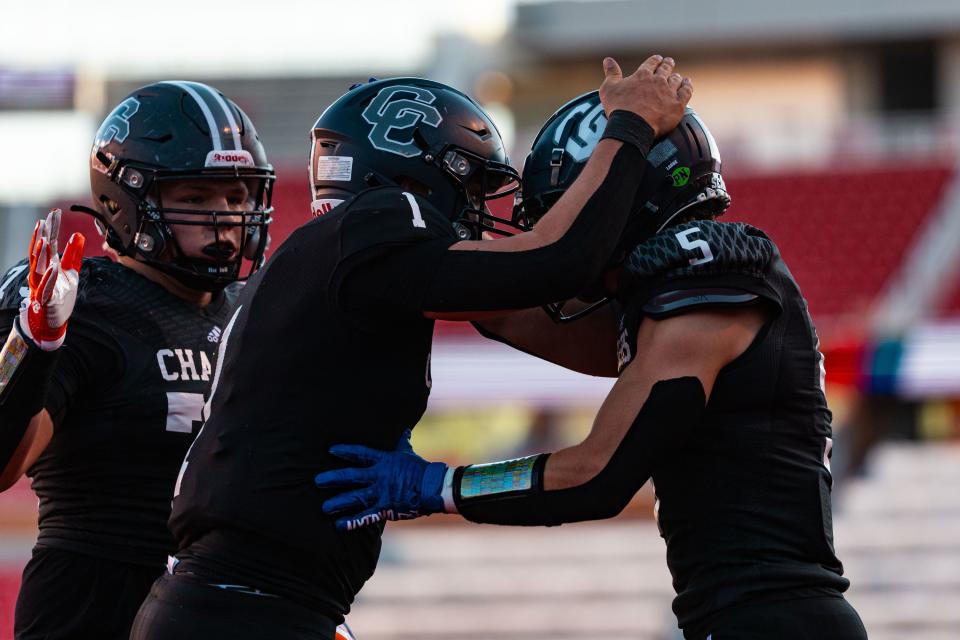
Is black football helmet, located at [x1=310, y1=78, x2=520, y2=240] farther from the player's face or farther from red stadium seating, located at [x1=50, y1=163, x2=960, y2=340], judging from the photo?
red stadium seating, located at [x1=50, y1=163, x2=960, y2=340]

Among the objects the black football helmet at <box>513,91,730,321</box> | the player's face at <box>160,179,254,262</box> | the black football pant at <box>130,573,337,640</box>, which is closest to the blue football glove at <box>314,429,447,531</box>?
the black football pant at <box>130,573,337,640</box>

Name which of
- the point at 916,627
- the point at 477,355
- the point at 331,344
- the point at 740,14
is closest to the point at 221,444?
the point at 331,344

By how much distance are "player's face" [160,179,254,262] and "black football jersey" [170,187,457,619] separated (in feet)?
2.37

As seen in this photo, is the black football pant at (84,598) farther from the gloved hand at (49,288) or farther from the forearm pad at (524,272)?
the forearm pad at (524,272)

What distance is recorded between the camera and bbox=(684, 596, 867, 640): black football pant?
2498mm

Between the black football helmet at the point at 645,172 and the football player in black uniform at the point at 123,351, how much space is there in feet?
2.67

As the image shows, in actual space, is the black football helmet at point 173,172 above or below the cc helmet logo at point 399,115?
below

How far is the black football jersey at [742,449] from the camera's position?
2.54 m

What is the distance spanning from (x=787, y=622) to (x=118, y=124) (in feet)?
6.62

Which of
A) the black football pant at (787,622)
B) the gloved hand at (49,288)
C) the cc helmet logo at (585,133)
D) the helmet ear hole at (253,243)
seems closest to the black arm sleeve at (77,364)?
the gloved hand at (49,288)

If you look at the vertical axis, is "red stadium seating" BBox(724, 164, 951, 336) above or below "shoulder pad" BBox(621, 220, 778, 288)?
below

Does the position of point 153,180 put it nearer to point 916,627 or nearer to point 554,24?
point 916,627

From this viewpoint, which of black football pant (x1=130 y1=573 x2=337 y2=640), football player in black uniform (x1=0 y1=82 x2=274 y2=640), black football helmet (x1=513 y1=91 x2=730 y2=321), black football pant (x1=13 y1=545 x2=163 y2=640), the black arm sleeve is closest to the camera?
black football pant (x1=130 y1=573 x2=337 y2=640)

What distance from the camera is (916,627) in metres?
7.31
